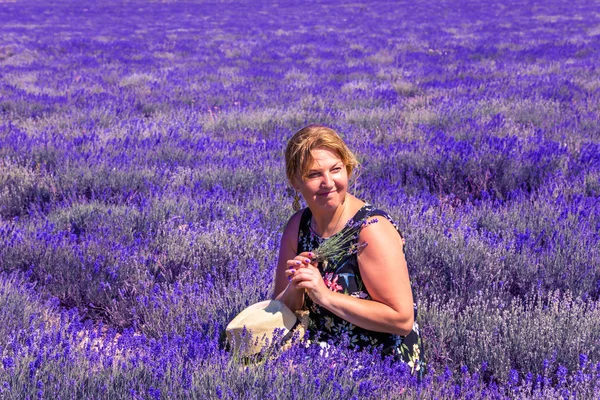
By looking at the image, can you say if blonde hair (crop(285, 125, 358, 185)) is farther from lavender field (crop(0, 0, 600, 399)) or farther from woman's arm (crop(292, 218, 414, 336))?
lavender field (crop(0, 0, 600, 399))

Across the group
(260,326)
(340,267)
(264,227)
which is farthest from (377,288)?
(264,227)

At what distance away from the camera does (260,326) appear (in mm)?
2107

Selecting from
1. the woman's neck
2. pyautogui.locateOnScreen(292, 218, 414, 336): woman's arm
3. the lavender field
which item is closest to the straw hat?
the lavender field

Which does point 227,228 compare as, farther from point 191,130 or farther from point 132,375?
point 191,130

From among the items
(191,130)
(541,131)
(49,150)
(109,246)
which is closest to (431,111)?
(541,131)

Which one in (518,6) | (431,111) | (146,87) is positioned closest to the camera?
(431,111)

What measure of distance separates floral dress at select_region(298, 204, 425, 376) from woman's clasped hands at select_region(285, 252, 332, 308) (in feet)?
0.52

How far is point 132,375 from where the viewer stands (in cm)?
191

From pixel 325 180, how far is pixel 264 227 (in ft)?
5.56

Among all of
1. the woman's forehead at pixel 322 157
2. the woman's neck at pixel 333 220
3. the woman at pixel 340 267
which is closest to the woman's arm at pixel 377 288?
the woman at pixel 340 267

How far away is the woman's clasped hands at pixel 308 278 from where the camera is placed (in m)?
1.98

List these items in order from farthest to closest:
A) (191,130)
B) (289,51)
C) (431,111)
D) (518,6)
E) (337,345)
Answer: (518,6) < (289,51) < (431,111) < (191,130) < (337,345)

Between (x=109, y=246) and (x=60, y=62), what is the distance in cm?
1234

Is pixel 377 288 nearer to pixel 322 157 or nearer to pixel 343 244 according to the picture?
pixel 343 244
